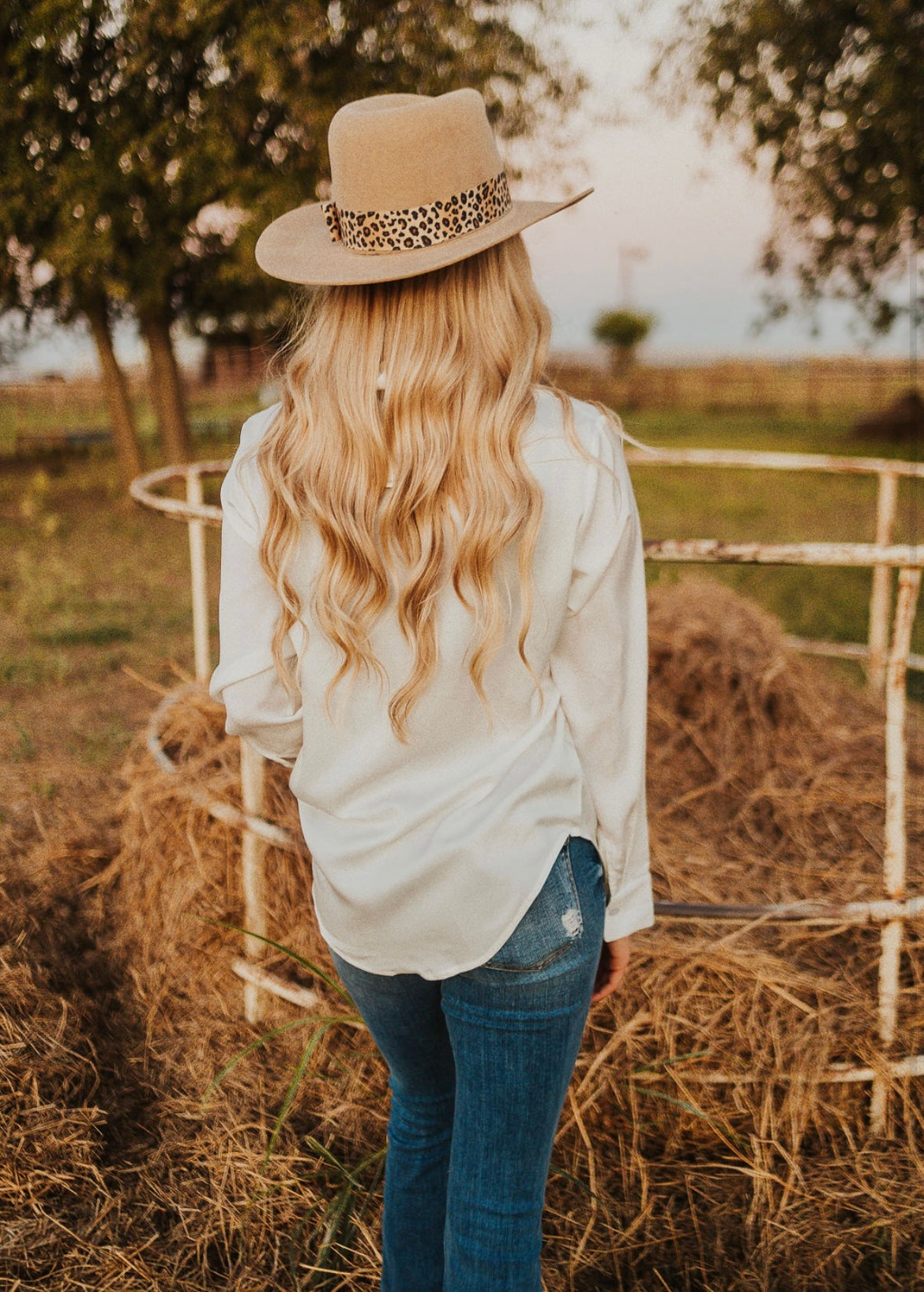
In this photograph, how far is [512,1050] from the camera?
125 cm

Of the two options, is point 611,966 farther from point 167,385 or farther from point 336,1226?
point 167,385

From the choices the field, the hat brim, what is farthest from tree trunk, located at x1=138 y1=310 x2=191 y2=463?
the hat brim

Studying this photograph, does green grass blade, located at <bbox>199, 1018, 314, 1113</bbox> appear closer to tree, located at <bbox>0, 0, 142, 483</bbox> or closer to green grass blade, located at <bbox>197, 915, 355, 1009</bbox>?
green grass blade, located at <bbox>197, 915, 355, 1009</bbox>

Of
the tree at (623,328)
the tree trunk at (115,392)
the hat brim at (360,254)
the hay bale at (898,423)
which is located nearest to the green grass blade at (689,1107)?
the hat brim at (360,254)

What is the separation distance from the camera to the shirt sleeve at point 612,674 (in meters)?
1.24

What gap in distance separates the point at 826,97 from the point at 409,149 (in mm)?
10357

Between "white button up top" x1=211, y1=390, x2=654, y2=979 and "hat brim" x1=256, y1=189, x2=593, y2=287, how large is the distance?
0.19 meters

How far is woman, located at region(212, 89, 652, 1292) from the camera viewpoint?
1.18m

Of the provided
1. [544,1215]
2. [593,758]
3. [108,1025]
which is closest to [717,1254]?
[544,1215]

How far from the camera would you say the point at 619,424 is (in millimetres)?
1305

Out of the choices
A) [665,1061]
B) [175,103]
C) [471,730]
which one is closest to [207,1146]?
[665,1061]

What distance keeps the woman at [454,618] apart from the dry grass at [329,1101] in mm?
780

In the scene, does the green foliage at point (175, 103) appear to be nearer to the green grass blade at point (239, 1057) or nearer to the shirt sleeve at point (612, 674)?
the green grass blade at point (239, 1057)

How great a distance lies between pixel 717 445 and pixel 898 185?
25.0ft
